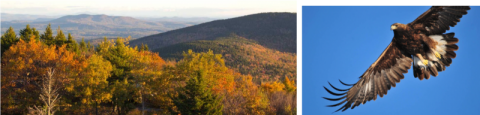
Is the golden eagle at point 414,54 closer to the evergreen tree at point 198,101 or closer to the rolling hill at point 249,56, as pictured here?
the evergreen tree at point 198,101

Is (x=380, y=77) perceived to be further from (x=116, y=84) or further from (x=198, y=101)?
(x=116, y=84)

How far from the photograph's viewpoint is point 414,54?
346 cm

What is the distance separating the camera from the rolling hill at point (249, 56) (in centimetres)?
10405

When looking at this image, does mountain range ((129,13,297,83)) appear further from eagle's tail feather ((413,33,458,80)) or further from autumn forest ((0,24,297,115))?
eagle's tail feather ((413,33,458,80))

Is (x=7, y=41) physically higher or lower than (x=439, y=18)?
higher

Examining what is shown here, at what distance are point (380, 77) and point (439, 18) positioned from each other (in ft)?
2.80

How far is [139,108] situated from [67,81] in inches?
292

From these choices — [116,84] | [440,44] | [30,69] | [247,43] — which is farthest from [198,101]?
[247,43]

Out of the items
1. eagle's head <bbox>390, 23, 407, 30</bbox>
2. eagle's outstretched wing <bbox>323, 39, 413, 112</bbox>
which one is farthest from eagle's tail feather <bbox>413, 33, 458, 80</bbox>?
eagle's head <bbox>390, 23, 407, 30</bbox>

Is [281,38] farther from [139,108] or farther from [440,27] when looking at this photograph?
[440,27]

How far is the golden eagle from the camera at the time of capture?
312cm

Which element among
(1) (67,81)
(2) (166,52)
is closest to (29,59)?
(1) (67,81)

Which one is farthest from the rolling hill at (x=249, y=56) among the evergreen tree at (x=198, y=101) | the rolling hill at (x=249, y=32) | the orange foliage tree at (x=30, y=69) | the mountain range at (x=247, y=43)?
the evergreen tree at (x=198, y=101)

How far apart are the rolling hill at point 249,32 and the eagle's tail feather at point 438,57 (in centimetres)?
14698
